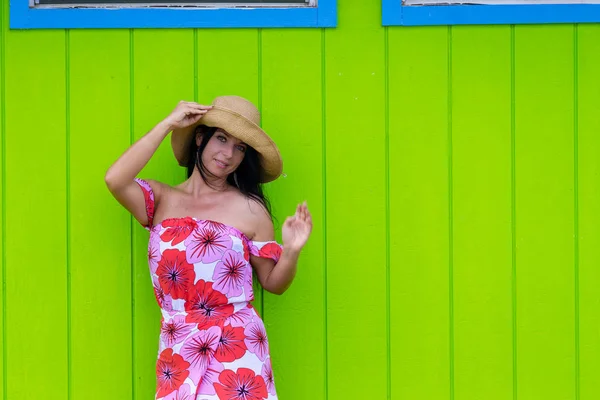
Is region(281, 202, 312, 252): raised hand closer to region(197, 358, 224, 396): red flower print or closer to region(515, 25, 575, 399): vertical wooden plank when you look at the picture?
region(197, 358, 224, 396): red flower print

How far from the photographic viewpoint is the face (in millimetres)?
2439

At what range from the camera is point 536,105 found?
108 inches

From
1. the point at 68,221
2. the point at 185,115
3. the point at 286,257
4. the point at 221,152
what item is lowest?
the point at 286,257

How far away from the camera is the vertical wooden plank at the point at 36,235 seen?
→ 8.93ft

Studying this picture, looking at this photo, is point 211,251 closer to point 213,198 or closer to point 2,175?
point 213,198

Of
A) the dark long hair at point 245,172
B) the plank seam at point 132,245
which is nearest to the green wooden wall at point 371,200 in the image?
the plank seam at point 132,245

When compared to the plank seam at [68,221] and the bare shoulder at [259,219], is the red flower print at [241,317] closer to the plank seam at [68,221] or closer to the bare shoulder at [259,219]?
the bare shoulder at [259,219]

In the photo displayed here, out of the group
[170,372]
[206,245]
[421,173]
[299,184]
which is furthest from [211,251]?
[421,173]

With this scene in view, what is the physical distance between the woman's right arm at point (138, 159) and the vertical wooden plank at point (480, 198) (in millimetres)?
887

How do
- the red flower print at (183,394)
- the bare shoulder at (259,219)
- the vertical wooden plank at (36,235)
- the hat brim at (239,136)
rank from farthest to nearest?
the vertical wooden plank at (36,235) < the bare shoulder at (259,219) < the hat brim at (239,136) < the red flower print at (183,394)

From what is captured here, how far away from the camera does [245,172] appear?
2.59 metres

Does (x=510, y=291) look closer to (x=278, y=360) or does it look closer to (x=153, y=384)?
(x=278, y=360)

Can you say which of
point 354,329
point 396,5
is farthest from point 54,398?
point 396,5

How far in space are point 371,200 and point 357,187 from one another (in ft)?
0.21
